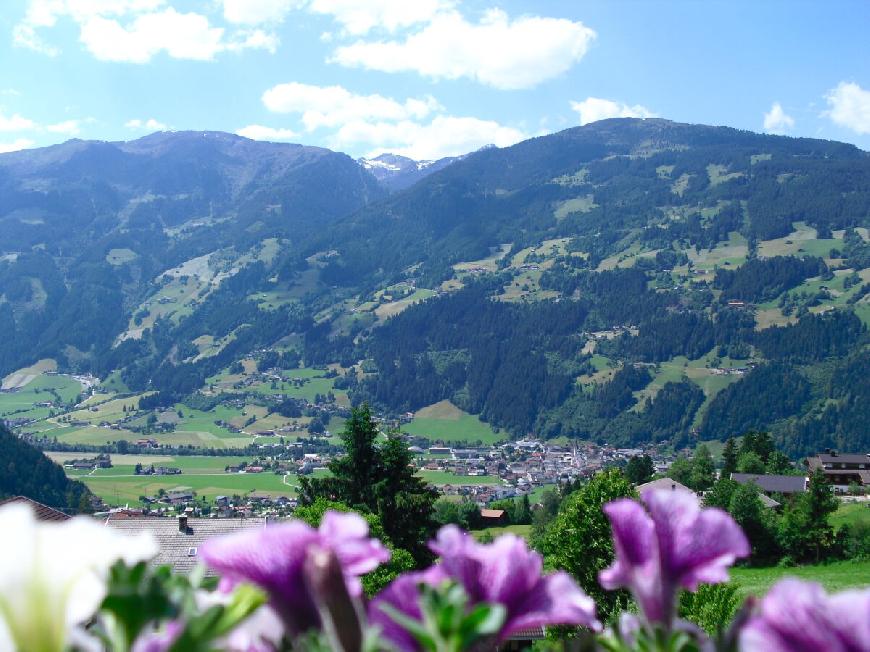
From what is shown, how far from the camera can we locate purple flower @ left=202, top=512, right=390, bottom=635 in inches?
42.1

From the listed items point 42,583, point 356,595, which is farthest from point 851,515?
point 42,583

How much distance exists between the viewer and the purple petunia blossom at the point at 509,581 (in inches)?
47.0

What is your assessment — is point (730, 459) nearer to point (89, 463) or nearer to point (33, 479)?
point (33, 479)

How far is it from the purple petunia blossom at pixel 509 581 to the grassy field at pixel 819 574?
4440cm

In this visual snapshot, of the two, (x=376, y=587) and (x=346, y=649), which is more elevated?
(x=346, y=649)

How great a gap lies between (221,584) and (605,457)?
206 m

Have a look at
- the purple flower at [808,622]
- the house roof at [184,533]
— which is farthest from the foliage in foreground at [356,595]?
the house roof at [184,533]

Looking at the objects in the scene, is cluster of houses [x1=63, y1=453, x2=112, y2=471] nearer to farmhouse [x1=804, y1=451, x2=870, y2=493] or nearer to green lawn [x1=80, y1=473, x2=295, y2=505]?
green lawn [x1=80, y1=473, x2=295, y2=505]

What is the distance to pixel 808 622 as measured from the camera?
868 mm

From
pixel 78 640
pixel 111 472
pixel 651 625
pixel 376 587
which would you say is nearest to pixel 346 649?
pixel 78 640

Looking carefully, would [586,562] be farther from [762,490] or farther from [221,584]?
[762,490]

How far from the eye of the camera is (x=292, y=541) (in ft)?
3.54

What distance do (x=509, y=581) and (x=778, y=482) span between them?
Answer: 97107 millimetres

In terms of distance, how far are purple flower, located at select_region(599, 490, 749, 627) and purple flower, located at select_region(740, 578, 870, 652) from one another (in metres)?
0.33
